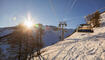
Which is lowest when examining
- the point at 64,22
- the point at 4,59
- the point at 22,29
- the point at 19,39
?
the point at 4,59

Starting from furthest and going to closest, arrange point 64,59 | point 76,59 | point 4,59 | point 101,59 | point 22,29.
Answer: point 22,29, point 4,59, point 64,59, point 76,59, point 101,59

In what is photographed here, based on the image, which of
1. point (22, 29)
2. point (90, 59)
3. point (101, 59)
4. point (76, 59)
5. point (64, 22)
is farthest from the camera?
point (22, 29)

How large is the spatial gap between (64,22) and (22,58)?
15.7 metres

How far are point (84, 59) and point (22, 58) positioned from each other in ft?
55.5

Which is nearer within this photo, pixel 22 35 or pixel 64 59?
pixel 64 59

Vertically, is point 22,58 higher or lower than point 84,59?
lower

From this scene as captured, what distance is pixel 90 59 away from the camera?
4.00 meters

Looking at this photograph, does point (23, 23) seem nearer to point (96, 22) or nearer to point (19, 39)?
point (19, 39)

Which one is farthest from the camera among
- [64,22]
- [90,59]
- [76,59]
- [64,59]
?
[64,22]

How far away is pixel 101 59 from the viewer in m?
3.75

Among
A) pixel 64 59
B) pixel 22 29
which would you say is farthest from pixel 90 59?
pixel 22 29

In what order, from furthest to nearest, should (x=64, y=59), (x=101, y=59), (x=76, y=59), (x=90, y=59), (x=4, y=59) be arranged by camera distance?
(x=4, y=59) < (x=64, y=59) < (x=76, y=59) < (x=90, y=59) < (x=101, y=59)

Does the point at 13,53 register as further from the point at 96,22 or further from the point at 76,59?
the point at 96,22

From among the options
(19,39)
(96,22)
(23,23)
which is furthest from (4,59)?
(96,22)
